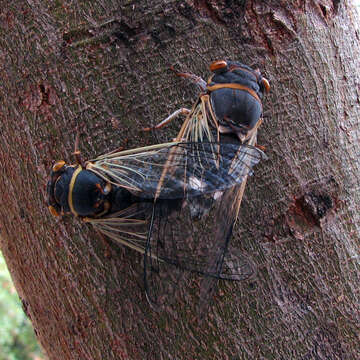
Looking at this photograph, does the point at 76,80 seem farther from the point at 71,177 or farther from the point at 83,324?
the point at 83,324

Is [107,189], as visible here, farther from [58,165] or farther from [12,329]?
[12,329]

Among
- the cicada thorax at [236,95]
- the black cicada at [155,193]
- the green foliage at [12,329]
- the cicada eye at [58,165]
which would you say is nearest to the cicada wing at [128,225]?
the black cicada at [155,193]

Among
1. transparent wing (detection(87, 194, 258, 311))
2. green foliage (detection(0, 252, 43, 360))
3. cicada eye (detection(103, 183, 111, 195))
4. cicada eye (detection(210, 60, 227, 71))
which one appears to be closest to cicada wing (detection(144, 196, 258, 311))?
transparent wing (detection(87, 194, 258, 311))

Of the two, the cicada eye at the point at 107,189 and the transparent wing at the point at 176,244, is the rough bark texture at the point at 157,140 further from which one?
the cicada eye at the point at 107,189

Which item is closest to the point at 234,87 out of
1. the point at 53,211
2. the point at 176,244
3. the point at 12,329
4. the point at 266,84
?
the point at 266,84

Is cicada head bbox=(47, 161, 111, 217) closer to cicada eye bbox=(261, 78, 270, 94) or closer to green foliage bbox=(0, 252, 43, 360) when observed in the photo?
cicada eye bbox=(261, 78, 270, 94)

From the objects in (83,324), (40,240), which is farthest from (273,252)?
(40,240)

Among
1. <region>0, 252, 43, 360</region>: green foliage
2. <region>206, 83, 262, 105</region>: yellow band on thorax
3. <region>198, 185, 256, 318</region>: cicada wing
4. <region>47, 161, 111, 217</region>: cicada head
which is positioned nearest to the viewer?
<region>198, 185, 256, 318</region>: cicada wing
